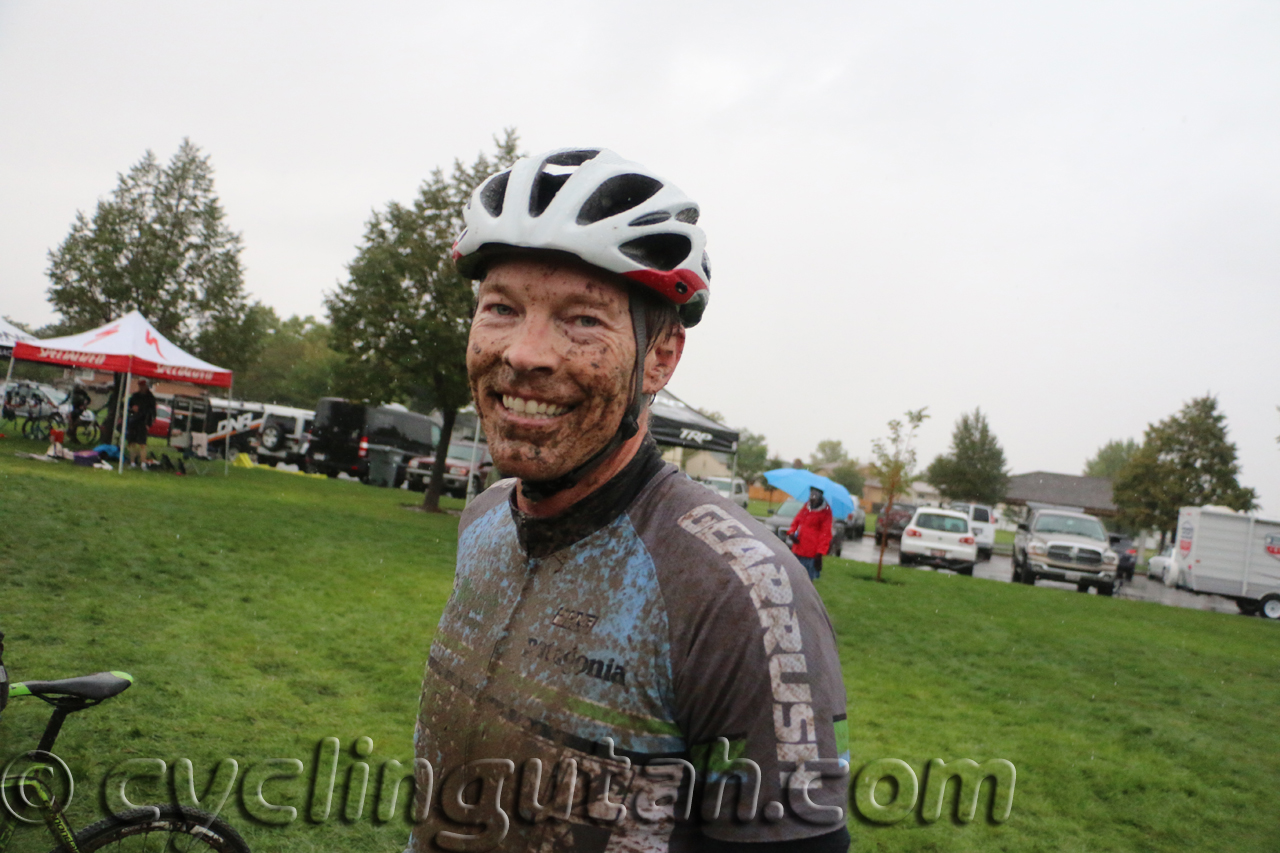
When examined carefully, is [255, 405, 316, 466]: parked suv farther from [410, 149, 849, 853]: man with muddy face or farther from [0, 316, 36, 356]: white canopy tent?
[410, 149, 849, 853]: man with muddy face

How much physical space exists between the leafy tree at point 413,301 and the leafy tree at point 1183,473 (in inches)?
1750

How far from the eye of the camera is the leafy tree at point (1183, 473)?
46.9 metres

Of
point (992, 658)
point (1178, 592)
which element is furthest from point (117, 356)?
point (1178, 592)

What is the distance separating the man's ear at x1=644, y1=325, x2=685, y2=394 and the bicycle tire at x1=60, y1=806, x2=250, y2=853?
2868mm

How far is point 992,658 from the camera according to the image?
34.5 ft

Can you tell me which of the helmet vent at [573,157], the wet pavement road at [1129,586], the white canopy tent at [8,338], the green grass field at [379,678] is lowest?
the wet pavement road at [1129,586]

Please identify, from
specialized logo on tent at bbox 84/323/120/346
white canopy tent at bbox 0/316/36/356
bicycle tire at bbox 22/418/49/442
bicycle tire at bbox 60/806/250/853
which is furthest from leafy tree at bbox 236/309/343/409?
bicycle tire at bbox 60/806/250/853

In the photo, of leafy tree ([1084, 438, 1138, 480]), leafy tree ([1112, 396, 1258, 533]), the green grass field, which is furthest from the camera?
leafy tree ([1084, 438, 1138, 480])

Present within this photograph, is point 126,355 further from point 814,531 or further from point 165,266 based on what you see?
point 165,266

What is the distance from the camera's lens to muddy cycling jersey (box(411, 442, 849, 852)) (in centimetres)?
121

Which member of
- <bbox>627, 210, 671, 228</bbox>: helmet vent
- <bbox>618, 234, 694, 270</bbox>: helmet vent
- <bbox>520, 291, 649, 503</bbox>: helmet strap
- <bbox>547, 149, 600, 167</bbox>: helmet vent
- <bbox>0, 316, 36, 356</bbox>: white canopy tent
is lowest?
<bbox>520, 291, 649, 503</bbox>: helmet strap

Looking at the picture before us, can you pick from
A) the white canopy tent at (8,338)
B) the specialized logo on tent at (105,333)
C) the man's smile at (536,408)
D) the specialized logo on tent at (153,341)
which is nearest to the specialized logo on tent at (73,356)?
the specialized logo on tent at (105,333)

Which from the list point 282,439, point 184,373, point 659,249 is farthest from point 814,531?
point 282,439

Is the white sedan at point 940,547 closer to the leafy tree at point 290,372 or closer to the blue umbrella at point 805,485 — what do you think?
the blue umbrella at point 805,485
